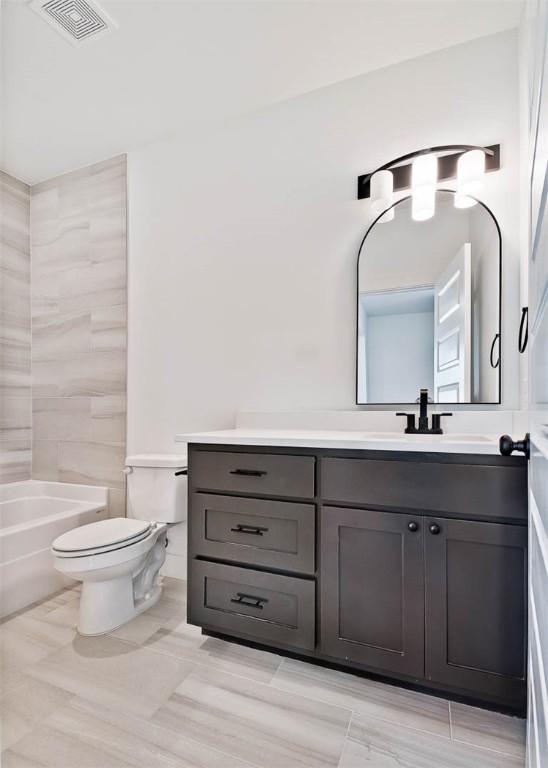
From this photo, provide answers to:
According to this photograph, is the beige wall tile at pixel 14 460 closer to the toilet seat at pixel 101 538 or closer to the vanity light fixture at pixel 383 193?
the toilet seat at pixel 101 538

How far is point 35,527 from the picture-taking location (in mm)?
2172

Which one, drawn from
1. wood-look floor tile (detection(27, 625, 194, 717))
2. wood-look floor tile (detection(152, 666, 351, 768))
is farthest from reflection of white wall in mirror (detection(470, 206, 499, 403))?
wood-look floor tile (detection(27, 625, 194, 717))

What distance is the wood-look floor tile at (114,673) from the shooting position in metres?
1.39

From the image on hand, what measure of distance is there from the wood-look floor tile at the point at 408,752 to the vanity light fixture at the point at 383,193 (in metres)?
1.94

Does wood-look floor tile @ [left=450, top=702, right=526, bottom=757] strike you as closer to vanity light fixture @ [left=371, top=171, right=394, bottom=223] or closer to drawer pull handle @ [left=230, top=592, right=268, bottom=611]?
drawer pull handle @ [left=230, top=592, right=268, bottom=611]

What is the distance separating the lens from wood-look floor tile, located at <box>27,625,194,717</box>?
139 cm

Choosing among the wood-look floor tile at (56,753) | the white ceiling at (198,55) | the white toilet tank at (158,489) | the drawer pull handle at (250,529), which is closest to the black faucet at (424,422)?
the drawer pull handle at (250,529)

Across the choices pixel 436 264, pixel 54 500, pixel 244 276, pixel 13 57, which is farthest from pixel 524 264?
pixel 54 500

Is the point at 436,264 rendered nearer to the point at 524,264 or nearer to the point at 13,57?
the point at 524,264

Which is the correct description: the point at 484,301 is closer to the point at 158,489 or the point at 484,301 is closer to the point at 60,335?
the point at 158,489

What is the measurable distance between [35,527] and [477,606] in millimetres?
2076

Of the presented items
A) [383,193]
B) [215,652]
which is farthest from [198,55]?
[215,652]

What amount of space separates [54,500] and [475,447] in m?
2.61

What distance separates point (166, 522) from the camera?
2.16 meters
